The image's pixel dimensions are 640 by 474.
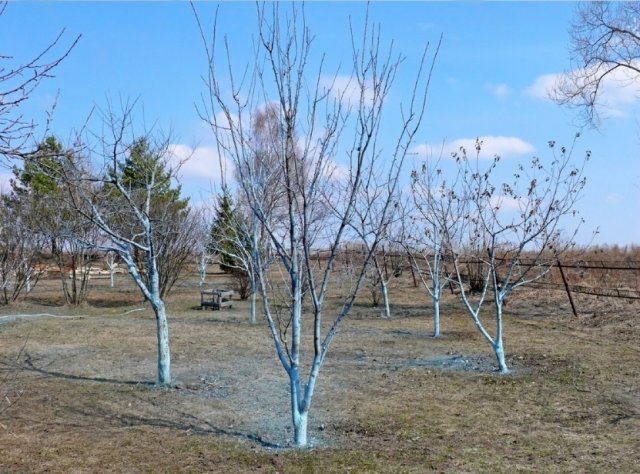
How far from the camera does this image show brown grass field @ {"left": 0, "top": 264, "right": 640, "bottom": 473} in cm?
449

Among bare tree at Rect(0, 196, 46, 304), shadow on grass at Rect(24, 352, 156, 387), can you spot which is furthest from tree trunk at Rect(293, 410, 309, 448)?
bare tree at Rect(0, 196, 46, 304)

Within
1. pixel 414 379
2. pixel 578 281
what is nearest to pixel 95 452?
pixel 414 379

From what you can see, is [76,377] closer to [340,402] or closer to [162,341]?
[162,341]

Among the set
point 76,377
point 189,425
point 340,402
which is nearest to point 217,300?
point 76,377

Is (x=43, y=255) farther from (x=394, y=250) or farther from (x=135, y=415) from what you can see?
(x=135, y=415)

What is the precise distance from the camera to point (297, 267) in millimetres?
4668

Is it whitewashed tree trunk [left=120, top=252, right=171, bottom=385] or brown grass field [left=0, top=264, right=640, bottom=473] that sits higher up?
whitewashed tree trunk [left=120, top=252, right=171, bottom=385]

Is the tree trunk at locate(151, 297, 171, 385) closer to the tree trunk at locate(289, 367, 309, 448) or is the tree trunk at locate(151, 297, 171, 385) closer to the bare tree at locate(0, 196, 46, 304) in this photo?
the tree trunk at locate(289, 367, 309, 448)

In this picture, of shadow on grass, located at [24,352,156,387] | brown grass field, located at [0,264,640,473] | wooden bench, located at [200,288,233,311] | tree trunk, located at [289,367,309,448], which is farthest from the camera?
wooden bench, located at [200,288,233,311]

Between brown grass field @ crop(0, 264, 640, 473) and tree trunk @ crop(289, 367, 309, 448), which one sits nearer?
brown grass field @ crop(0, 264, 640, 473)

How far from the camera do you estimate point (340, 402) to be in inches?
245

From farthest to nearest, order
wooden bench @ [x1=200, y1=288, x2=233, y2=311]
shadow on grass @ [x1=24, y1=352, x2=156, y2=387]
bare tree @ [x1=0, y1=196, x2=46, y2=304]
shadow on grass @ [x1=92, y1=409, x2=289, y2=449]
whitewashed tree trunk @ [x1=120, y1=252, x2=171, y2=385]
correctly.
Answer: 1. bare tree @ [x1=0, y1=196, x2=46, y2=304]
2. wooden bench @ [x1=200, y1=288, x2=233, y2=311]
3. shadow on grass @ [x1=24, y1=352, x2=156, y2=387]
4. whitewashed tree trunk @ [x1=120, y1=252, x2=171, y2=385]
5. shadow on grass @ [x1=92, y1=409, x2=289, y2=449]

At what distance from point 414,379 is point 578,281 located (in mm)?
10171


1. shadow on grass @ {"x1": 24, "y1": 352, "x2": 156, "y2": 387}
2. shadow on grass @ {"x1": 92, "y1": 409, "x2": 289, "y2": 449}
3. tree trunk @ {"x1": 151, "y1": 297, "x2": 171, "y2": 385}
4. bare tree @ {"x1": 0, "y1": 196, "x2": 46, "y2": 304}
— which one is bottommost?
shadow on grass @ {"x1": 92, "y1": 409, "x2": 289, "y2": 449}
